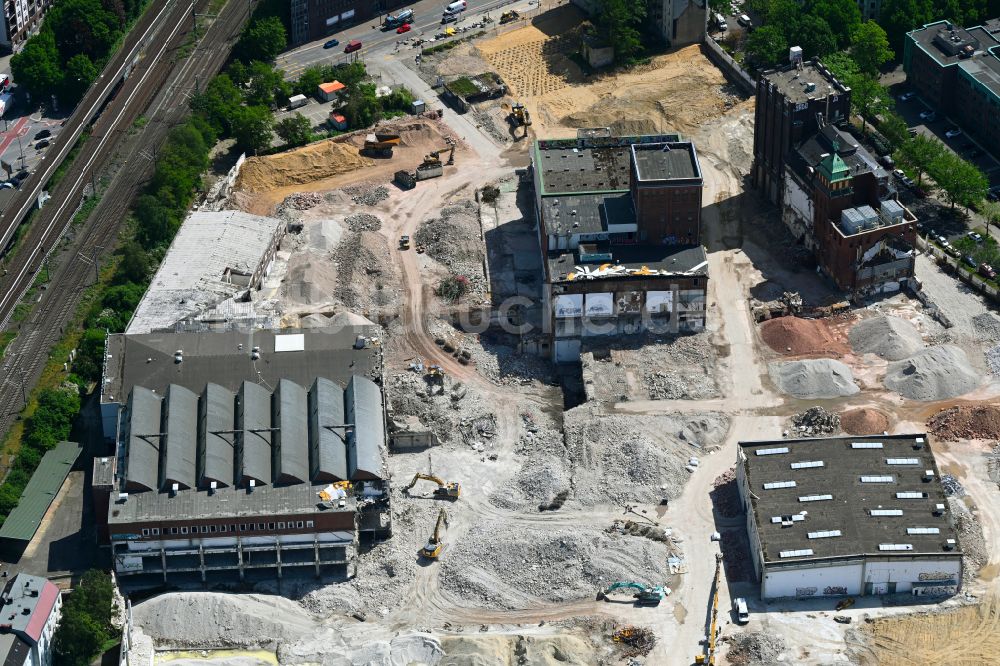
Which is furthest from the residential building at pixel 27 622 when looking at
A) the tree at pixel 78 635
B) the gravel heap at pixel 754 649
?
the gravel heap at pixel 754 649

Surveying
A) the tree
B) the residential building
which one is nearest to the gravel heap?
the tree

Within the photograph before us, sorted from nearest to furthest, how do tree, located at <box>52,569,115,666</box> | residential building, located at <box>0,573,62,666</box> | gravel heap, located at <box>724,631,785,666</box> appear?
residential building, located at <box>0,573,62,666</box>
gravel heap, located at <box>724,631,785,666</box>
tree, located at <box>52,569,115,666</box>

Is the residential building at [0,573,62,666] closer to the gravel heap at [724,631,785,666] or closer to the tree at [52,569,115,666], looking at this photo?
the tree at [52,569,115,666]

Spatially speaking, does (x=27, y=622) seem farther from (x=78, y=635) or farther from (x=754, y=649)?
(x=754, y=649)

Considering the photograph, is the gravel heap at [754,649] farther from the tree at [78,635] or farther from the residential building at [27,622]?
the residential building at [27,622]

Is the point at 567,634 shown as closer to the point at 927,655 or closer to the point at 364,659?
the point at 364,659

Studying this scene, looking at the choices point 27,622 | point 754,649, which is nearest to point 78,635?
point 27,622
